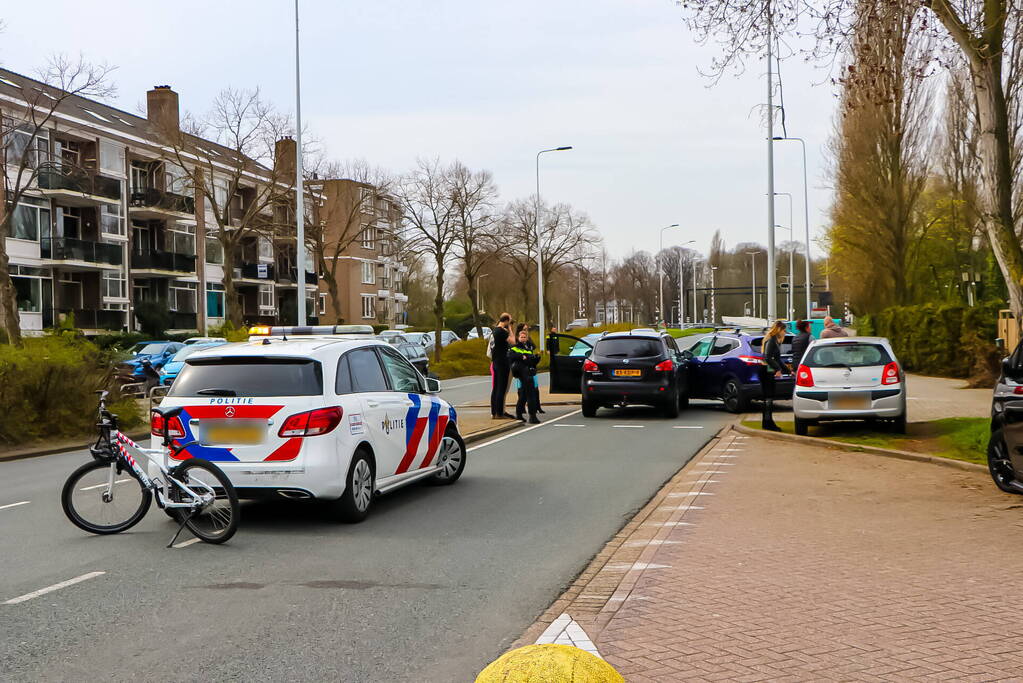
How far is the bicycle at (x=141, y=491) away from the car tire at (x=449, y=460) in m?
3.38

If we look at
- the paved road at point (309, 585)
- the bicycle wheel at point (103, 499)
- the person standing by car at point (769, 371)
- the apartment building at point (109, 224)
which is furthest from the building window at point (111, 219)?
the bicycle wheel at point (103, 499)

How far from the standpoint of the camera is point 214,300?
62750mm

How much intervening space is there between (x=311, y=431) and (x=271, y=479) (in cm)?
49

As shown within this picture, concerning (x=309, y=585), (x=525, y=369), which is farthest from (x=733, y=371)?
(x=309, y=585)

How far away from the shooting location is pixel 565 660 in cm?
346

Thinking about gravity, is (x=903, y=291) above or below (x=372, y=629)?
above

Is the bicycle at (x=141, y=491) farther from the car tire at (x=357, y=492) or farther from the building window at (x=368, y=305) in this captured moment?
the building window at (x=368, y=305)

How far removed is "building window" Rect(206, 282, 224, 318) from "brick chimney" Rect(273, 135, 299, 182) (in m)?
11.3

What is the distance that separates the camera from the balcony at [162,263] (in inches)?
2125

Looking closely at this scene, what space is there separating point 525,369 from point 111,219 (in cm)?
3838

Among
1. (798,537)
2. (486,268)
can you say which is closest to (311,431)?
(798,537)

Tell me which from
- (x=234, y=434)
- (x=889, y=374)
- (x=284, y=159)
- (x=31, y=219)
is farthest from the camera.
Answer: (x=284, y=159)

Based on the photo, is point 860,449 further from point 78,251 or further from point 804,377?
point 78,251

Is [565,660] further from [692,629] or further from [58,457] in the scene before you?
[58,457]
